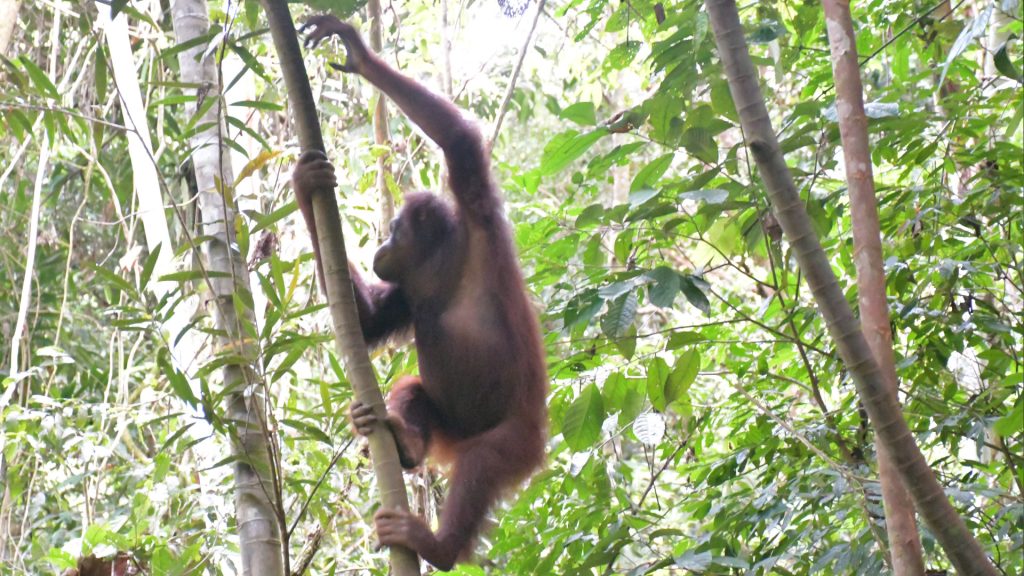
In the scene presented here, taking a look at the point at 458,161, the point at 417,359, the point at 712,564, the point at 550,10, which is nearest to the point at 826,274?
the point at 712,564

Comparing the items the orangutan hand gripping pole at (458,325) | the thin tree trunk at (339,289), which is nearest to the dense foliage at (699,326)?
the orangutan hand gripping pole at (458,325)

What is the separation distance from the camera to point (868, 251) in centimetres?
212

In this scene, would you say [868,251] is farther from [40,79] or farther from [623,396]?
[40,79]

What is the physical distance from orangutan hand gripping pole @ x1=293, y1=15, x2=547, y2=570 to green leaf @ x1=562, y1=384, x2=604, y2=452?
0.48 metres

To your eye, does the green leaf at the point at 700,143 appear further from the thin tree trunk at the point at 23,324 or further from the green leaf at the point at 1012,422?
the thin tree trunk at the point at 23,324

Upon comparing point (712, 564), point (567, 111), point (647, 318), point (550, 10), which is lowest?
point (712, 564)

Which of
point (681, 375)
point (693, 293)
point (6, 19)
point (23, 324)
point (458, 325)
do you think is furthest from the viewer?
point (23, 324)

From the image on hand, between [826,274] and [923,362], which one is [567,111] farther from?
[923,362]

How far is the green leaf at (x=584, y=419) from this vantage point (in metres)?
2.68

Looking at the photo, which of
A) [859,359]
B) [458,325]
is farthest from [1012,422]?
[458,325]

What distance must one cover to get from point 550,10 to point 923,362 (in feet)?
12.1

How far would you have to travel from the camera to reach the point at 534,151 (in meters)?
10.6

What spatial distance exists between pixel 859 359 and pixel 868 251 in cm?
43

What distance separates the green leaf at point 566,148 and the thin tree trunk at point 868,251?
59 cm
